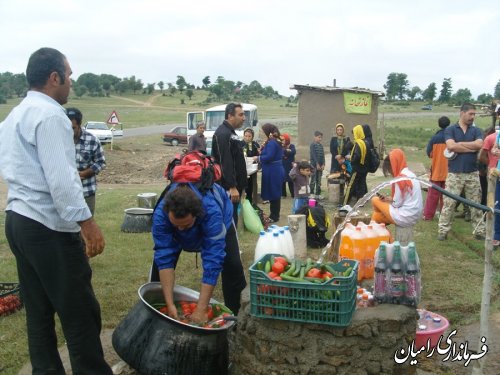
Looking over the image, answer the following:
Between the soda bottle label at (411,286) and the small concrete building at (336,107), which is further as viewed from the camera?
the small concrete building at (336,107)

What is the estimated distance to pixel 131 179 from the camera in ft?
59.8

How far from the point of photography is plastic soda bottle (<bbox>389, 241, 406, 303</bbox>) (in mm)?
3762

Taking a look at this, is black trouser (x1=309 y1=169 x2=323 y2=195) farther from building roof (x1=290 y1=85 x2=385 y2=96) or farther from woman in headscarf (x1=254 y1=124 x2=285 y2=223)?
building roof (x1=290 y1=85 x2=385 y2=96)

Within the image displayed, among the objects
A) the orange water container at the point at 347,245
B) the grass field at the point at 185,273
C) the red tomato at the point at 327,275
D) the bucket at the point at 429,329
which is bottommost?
the grass field at the point at 185,273

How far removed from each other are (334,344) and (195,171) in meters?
1.52

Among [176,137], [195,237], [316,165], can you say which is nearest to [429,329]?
[195,237]

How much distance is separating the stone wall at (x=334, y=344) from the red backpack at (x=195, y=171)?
40.3 inches

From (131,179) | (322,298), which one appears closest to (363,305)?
(322,298)

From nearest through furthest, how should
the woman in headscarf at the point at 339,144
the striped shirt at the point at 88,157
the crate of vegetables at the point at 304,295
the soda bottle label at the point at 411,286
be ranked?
1. the crate of vegetables at the point at 304,295
2. the soda bottle label at the point at 411,286
3. the striped shirt at the point at 88,157
4. the woman in headscarf at the point at 339,144

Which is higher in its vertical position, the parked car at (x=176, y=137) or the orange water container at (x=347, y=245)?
the orange water container at (x=347, y=245)

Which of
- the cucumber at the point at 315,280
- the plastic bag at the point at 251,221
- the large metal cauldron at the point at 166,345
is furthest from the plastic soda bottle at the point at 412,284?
the plastic bag at the point at 251,221

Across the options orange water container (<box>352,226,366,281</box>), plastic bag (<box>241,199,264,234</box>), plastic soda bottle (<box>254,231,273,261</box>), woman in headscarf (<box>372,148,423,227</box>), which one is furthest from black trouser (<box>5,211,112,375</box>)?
plastic bag (<box>241,199,264,234</box>)

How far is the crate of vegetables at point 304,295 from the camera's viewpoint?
3.28 metres

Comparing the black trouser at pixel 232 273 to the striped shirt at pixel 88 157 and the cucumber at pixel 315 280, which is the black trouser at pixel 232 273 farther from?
the striped shirt at pixel 88 157
